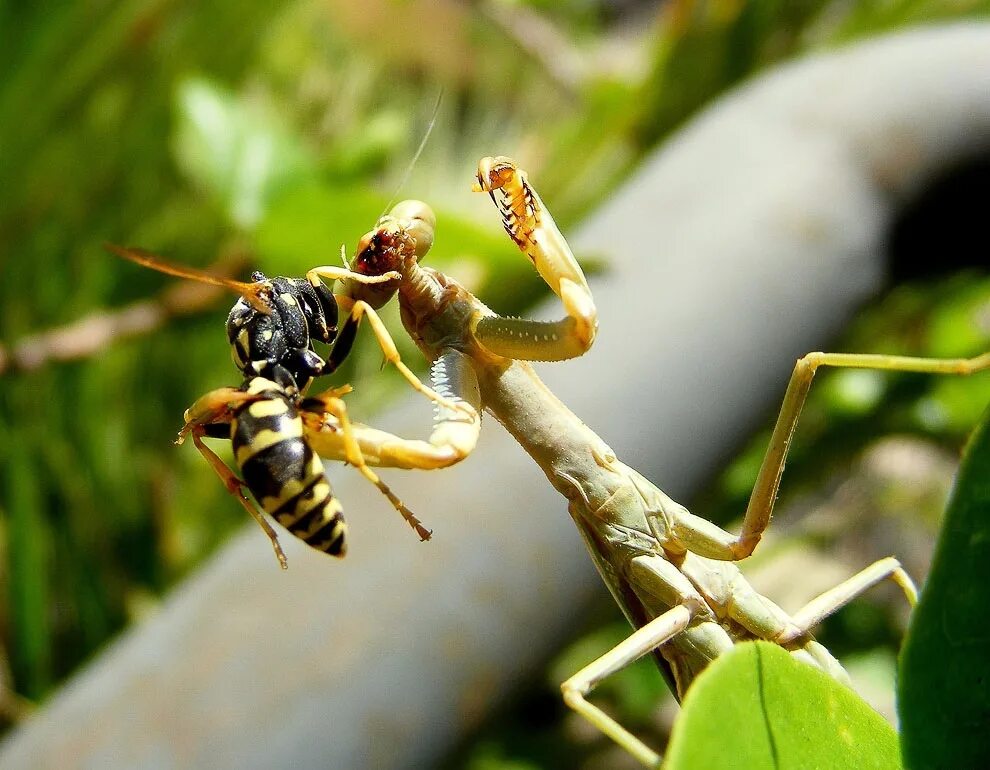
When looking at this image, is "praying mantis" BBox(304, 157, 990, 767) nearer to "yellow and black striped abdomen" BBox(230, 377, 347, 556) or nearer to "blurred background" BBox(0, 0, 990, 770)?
"yellow and black striped abdomen" BBox(230, 377, 347, 556)

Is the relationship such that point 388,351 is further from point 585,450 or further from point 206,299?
point 206,299

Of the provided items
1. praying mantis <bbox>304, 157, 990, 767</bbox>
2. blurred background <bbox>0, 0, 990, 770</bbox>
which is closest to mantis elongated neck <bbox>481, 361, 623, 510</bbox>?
praying mantis <bbox>304, 157, 990, 767</bbox>

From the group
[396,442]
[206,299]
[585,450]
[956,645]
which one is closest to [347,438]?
[396,442]

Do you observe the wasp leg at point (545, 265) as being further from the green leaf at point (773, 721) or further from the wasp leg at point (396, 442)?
the green leaf at point (773, 721)

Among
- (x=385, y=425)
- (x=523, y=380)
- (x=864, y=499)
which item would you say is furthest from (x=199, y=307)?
(x=864, y=499)

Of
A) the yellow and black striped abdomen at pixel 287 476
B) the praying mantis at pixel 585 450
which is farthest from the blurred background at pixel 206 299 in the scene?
the yellow and black striped abdomen at pixel 287 476

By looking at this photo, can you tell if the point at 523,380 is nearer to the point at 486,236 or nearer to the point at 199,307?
the point at 486,236
